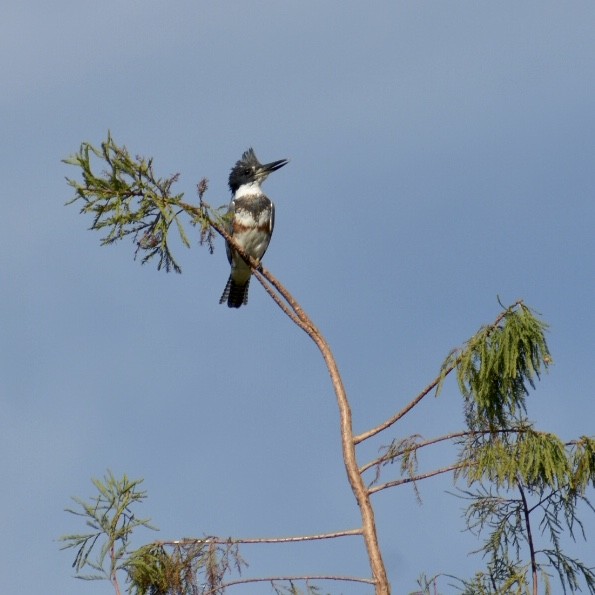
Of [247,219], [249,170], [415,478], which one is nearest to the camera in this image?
[415,478]

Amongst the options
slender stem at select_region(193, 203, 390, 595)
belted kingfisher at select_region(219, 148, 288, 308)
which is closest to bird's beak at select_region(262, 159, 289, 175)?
belted kingfisher at select_region(219, 148, 288, 308)

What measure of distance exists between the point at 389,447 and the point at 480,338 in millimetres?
620

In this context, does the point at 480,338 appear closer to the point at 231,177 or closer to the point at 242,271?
the point at 242,271

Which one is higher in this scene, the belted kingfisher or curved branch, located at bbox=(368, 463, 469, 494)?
the belted kingfisher

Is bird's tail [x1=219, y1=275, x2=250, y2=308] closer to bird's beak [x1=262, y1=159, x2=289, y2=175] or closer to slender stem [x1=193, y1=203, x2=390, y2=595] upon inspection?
bird's beak [x1=262, y1=159, x2=289, y2=175]

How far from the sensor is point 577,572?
4.59 metres

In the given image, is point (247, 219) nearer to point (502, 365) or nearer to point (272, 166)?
point (272, 166)

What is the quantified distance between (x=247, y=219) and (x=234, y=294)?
3.16 ft

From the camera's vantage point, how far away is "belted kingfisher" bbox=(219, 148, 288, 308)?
9438 mm

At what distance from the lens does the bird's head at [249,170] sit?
9.92 meters

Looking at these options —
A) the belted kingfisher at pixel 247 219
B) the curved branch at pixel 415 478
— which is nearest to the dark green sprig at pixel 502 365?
the curved branch at pixel 415 478

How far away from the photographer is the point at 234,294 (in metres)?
10.1

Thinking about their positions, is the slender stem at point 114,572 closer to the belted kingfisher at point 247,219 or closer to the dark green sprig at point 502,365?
the dark green sprig at point 502,365

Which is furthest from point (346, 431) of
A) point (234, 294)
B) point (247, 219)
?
point (234, 294)
